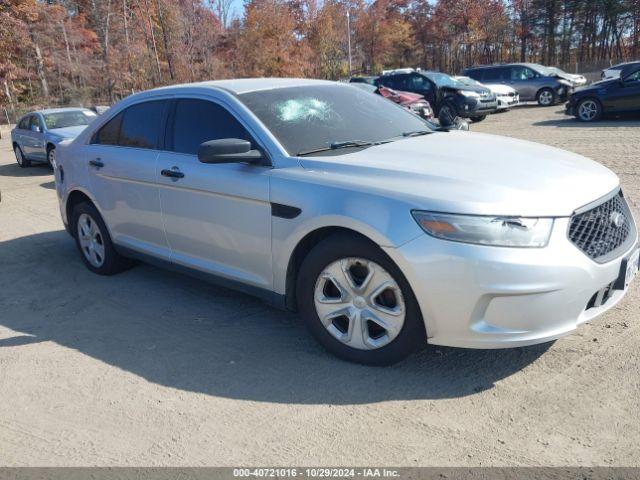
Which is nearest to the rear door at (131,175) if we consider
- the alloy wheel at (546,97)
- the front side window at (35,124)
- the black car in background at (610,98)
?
the front side window at (35,124)

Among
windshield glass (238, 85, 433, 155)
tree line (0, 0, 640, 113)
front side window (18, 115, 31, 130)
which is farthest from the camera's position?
tree line (0, 0, 640, 113)

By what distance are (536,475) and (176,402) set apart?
193 cm

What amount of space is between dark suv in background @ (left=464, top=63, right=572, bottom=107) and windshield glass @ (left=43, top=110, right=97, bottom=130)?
1570 centimetres

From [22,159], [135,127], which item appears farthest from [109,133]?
[22,159]

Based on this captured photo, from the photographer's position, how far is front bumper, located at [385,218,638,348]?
2945 millimetres

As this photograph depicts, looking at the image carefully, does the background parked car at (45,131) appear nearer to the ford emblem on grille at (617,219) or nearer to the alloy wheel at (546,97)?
the ford emblem on grille at (617,219)

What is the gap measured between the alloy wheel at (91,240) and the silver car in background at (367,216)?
61 cm

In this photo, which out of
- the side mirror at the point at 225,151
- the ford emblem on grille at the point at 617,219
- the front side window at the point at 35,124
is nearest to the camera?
the ford emblem on grille at the point at 617,219

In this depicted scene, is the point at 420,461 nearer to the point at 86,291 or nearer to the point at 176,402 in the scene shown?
the point at 176,402

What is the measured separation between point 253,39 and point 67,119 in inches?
1297

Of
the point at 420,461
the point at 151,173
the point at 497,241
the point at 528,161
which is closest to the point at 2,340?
the point at 151,173

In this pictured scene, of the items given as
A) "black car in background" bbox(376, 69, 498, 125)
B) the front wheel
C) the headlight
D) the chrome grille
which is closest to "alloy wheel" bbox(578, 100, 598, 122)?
"black car in background" bbox(376, 69, 498, 125)

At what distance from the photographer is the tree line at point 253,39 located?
44.0m

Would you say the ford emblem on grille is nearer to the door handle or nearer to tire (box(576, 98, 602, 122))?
the door handle
